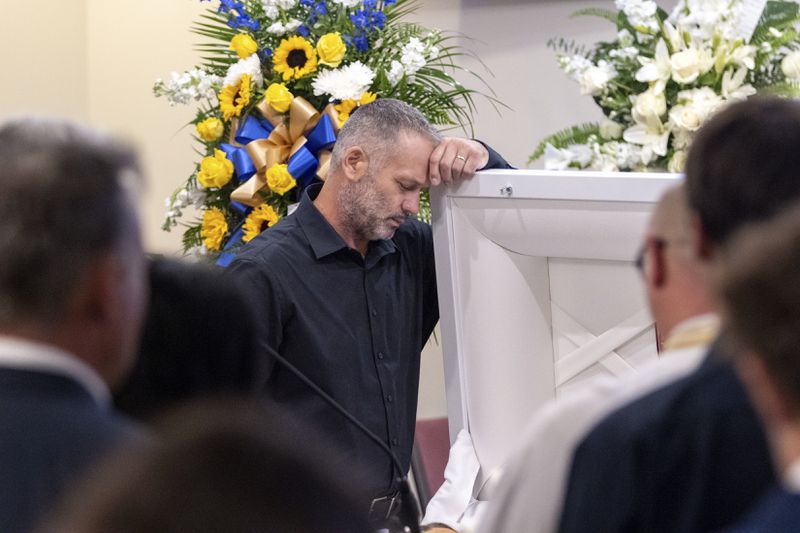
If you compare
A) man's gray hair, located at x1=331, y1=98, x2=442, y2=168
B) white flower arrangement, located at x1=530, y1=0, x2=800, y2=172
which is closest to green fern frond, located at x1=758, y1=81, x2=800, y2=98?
white flower arrangement, located at x1=530, y1=0, x2=800, y2=172

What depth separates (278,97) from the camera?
238 cm

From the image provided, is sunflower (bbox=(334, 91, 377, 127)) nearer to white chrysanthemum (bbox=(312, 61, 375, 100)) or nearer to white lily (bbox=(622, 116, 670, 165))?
white chrysanthemum (bbox=(312, 61, 375, 100))

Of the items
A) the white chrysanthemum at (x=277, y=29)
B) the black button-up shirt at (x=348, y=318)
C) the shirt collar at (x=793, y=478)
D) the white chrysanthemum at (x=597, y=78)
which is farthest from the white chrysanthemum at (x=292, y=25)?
the shirt collar at (x=793, y=478)

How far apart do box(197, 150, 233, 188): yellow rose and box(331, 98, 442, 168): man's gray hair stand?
0.30 meters

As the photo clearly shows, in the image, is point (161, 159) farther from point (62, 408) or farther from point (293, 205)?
point (62, 408)

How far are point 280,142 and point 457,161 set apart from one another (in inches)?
25.8

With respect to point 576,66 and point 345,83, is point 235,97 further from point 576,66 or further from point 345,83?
point 576,66

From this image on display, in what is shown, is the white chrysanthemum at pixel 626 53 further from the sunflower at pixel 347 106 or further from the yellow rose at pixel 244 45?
the yellow rose at pixel 244 45

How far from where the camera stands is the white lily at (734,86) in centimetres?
191

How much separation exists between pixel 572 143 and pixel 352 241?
501 mm

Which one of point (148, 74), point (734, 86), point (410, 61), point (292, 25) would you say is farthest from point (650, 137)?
point (148, 74)

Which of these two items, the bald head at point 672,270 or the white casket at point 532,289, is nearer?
the bald head at point 672,270

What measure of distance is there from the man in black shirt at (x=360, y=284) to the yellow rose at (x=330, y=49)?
172 mm

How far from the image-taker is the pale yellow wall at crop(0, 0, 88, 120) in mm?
3922
